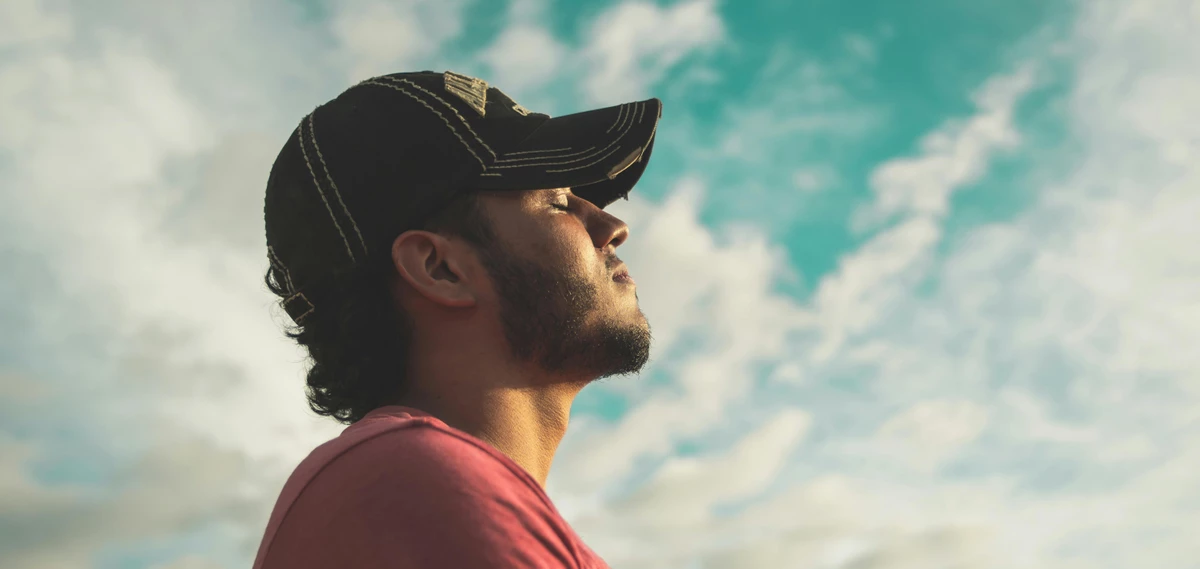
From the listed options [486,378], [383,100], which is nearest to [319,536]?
[486,378]

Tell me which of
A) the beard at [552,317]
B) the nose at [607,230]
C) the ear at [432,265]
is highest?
the nose at [607,230]

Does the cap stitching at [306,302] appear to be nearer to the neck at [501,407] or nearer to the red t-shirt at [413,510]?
the neck at [501,407]

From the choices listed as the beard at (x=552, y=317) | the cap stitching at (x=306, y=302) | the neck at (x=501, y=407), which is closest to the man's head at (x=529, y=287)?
the beard at (x=552, y=317)

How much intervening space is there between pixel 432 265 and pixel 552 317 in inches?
21.8

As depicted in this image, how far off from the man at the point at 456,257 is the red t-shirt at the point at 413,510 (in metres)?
0.81

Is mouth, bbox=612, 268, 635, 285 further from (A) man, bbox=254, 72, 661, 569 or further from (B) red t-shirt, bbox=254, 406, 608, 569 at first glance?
(B) red t-shirt, bbox=254, 406, 608, 569

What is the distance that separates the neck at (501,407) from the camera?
138 inches

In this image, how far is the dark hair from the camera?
12.6 ft

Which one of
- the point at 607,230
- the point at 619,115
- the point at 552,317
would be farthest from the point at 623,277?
the point at 619,115

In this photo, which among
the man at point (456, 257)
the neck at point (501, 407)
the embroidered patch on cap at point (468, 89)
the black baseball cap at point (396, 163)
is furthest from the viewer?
the embroidered patch on cap at point (468, 89)

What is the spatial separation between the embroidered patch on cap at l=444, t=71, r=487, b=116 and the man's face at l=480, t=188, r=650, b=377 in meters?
0.44

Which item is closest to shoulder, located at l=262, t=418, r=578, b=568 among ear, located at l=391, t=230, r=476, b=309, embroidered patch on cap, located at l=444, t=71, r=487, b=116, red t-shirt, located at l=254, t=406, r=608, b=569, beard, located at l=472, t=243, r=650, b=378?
red t-shirt, located at l=254, t=406, r=608, b=569

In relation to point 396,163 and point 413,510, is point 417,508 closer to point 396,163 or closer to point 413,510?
point 413,510

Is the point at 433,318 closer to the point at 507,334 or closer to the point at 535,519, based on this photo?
the point at 507,334
